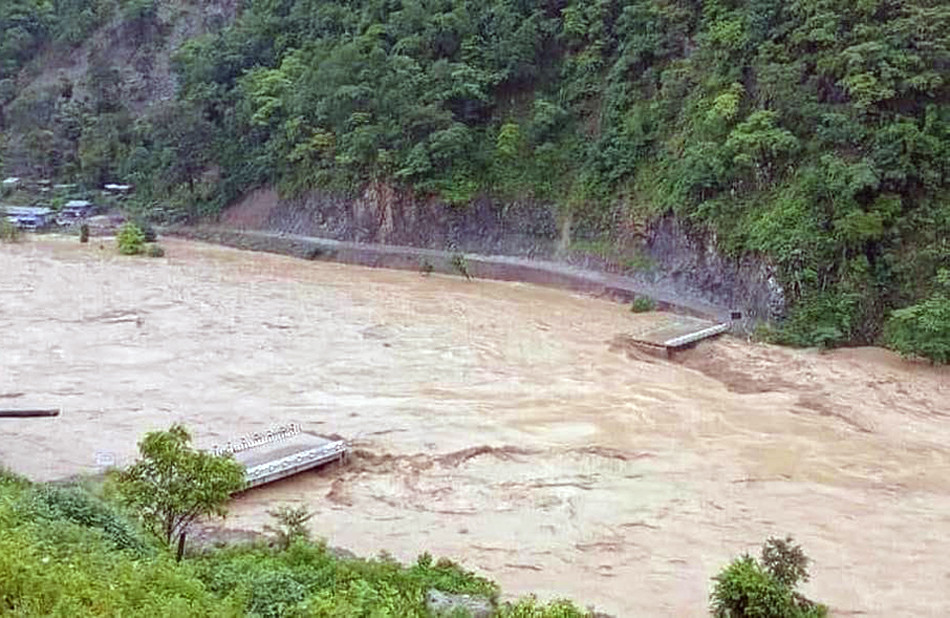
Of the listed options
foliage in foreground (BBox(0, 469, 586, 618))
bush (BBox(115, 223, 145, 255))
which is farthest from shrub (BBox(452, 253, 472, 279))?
foliage in foreground (BBox(0, 469, 586, 618))

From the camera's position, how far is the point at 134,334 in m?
29.4

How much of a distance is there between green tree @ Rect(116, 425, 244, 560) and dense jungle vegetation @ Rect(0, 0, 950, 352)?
778 inches

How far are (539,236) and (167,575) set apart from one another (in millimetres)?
31070

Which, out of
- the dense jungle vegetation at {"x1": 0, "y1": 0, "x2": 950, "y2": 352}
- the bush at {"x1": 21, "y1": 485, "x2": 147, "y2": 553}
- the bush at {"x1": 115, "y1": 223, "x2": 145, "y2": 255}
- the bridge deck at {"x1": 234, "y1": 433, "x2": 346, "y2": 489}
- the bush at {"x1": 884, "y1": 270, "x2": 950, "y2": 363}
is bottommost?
the bridge deck at {"x1": 234, "y1": 433, "x2": 346, "y2": 489}

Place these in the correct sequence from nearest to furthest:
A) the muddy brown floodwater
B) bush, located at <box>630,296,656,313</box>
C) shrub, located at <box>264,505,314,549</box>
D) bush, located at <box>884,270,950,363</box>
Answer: shrub, located at <box>264,505,314,549</box>
the muddy brown floodwater
bush, located at <box>884,270,950,363</box>
bush, located at <box>630,296,656,313</box>

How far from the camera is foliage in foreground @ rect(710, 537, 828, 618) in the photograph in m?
13.0

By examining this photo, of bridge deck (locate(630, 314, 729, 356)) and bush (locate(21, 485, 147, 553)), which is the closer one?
bush (locate(21, 485, 147, 553))

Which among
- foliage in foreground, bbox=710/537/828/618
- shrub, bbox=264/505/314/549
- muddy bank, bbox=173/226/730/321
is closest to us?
foliage in foreground, bbox=710/537/828/618

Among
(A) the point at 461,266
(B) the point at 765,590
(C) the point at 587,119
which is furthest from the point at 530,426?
(C) the point at 587,119

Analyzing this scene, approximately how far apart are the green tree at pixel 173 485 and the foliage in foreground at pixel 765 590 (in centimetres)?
604

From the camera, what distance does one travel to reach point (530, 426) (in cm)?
2242

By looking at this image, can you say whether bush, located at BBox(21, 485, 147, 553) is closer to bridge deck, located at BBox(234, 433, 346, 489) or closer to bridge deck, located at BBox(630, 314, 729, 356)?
bridge deck, located at BBox(234, 433, 346, 489)

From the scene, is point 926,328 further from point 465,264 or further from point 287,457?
point 465,264

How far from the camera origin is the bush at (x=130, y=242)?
4284 cm
